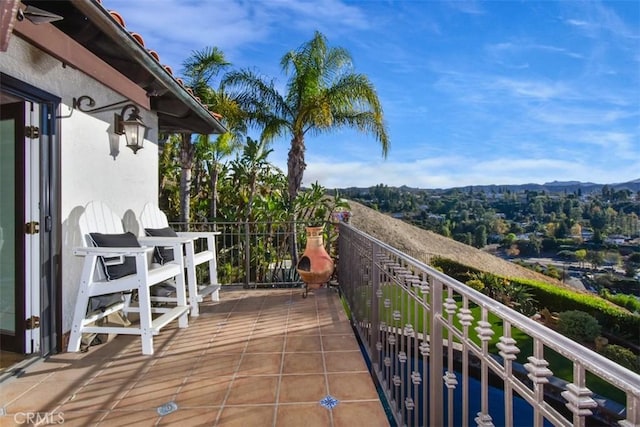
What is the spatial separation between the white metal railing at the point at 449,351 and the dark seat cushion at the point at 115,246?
2.10 metres

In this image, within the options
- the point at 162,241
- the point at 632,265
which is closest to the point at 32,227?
the point at 162,241

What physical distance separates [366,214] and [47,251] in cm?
1199

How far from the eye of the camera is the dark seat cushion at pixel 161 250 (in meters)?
4.25

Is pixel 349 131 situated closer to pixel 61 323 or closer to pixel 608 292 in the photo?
pixel 61 323

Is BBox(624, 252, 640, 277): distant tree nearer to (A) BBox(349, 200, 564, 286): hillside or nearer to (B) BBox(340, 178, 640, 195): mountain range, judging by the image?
(B) BBox(340, 178, 640, 195): mountain range

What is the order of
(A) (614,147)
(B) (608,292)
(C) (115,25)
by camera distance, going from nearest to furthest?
(C) (115,25), (B) (608,292), (A) (614,147)

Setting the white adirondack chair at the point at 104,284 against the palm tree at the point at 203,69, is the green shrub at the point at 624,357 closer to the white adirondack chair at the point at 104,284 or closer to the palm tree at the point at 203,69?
the white adirondack chair at the point at 104,284

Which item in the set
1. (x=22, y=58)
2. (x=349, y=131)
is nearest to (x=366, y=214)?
(x=349, y=131)

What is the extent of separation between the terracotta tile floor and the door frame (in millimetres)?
255

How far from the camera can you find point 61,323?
3.05 metres

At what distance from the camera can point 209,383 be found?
102 inches

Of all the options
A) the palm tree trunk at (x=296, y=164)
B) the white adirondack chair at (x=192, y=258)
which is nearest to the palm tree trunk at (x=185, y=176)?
the palm tree trunk at (x=296, y=164)

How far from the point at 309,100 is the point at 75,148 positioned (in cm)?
600

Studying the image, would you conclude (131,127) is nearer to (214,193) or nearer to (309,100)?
(309,100)
